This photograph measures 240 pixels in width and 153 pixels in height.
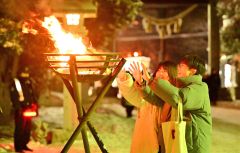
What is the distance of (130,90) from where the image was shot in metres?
5.80

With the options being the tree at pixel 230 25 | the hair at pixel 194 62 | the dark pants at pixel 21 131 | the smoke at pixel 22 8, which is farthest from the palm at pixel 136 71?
the tree at pixel 230 25

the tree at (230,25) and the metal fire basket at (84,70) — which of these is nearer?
the metal fire basket at (84,70)

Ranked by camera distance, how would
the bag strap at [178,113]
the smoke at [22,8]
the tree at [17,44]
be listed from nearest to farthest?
the bag strap at [178,113] → the tree at [17,44] → the smoke at [22,8]

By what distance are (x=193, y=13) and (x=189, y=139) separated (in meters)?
29.5

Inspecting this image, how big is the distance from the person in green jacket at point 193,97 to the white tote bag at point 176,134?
136mm

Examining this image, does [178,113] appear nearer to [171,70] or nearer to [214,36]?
[171,70]

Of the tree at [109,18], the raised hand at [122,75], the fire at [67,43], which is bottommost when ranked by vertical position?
the raised hand at [122,75]

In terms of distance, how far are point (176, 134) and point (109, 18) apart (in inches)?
445

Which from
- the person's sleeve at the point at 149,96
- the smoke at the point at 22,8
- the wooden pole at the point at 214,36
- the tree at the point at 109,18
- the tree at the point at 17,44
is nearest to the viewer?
the person's sleeve at the point at 149,96

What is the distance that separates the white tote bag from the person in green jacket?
14cm

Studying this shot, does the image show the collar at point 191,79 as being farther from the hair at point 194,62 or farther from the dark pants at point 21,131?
the dark pants at point 21,131

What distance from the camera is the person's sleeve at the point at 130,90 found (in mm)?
5688

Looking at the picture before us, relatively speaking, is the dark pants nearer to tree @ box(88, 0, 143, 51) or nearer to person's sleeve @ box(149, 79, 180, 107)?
tree @ box(88, 0, 143, 51)

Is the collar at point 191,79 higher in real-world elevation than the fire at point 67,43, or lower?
lower
